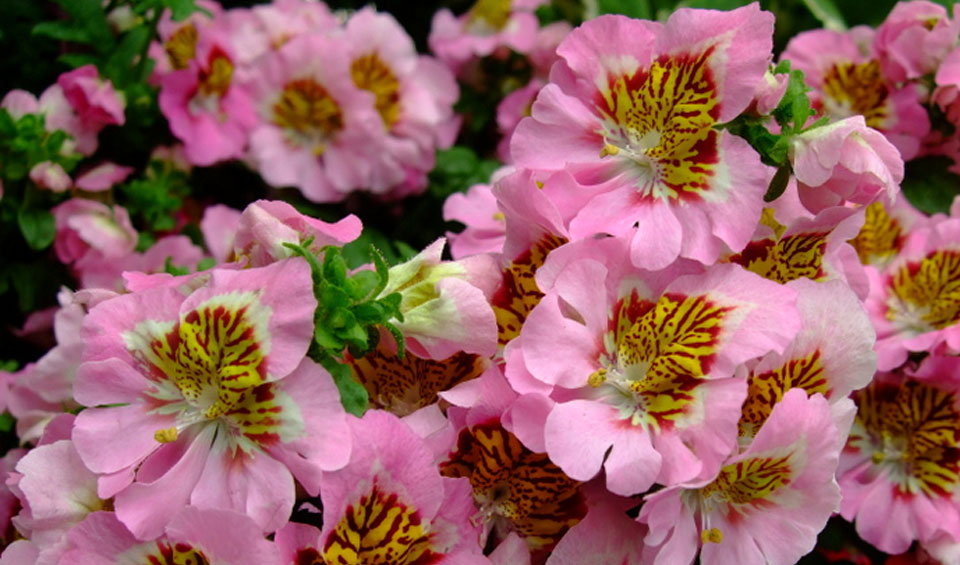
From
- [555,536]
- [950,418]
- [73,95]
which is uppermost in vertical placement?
[73,95]

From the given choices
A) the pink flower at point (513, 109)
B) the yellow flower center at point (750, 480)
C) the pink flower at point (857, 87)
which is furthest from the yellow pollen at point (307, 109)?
the yellow flower center at point (750, 480)

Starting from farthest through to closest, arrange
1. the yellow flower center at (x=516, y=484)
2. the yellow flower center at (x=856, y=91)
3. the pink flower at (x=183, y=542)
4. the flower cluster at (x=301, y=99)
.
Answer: the flower cluster at (x=301, y=99) → the yellow flower center at (x=856, y=91) → the yellow flower center at (x=516, y=484) → the pink flower at (x=183, y=542)

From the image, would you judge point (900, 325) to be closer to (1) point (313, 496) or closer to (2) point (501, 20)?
(1) point (313, 496)

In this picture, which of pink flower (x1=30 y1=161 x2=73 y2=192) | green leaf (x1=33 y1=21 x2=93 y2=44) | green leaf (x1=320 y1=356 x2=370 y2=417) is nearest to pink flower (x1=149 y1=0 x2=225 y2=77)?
green leaf (x1=33 y1=21 x2=93 y2=44)

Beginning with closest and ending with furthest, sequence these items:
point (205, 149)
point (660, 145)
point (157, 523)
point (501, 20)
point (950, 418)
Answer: point (157, 523) → point (660, 145) → point (950, 418) → point (205, 149) → point (501, 20)

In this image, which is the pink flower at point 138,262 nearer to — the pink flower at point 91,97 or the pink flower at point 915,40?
the pink flower at point 91,97

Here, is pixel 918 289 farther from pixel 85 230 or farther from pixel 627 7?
pixel 85 230

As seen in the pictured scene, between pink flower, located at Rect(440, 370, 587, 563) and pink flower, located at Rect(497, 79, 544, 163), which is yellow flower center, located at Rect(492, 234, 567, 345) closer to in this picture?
pink flower, located at Rect(440, 370, 587, 563)

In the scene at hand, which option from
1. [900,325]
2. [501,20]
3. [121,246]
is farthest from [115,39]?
[900,325]
